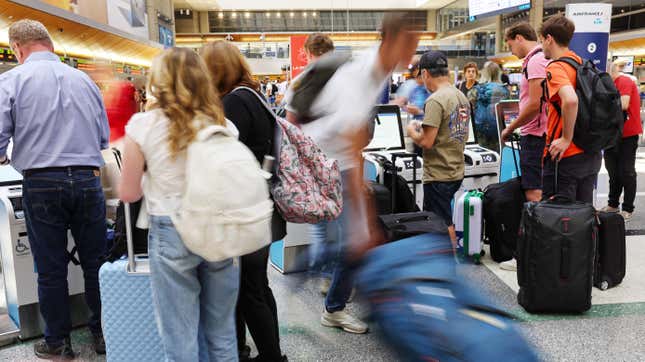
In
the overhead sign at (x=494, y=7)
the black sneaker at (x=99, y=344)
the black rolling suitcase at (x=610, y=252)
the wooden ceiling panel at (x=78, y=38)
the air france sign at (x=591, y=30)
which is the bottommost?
the black sneaker at (x=99, y=344)

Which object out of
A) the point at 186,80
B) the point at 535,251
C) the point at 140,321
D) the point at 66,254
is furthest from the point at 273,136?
→ the point at 535,251

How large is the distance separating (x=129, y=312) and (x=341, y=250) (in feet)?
3.00

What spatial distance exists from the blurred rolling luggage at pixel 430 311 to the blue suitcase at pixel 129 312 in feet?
3.08

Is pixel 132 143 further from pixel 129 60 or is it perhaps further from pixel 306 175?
pixel 129 60

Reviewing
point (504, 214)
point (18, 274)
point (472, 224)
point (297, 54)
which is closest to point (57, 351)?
point (18, 274)

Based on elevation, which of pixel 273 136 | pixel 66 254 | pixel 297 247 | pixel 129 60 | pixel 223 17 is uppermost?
pixel 223 17

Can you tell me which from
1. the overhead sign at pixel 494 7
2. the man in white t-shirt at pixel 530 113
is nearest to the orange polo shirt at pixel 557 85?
the man in white t-shirt at pixel 530 113

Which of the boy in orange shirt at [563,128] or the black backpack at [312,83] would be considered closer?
the black backpack at [312,83]

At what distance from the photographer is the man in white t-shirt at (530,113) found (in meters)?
3.36

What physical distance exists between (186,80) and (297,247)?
2236 mm

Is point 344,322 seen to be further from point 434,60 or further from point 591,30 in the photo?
point 591,30

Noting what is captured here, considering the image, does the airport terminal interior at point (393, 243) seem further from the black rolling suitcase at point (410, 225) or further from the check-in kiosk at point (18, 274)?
the black rolling suitcase at point (410, 225)

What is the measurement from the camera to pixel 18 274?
8.90 ft

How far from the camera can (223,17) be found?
4197cm
